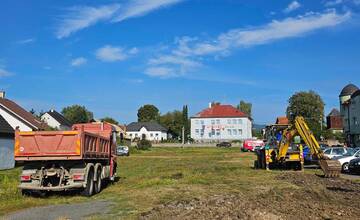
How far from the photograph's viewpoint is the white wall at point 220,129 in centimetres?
13262

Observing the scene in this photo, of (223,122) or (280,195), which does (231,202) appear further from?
(223,122)

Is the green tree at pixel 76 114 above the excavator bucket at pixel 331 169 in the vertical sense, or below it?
above

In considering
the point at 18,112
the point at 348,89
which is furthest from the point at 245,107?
the point at 18,112

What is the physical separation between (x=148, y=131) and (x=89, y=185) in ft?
453

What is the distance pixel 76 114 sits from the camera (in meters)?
140

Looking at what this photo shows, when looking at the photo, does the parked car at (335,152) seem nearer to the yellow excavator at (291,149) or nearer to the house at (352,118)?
the yellow excavator at (291,149)

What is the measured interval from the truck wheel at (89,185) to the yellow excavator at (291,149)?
1450 centimetres

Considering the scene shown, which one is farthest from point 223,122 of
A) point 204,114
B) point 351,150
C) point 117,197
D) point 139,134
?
point 117,197

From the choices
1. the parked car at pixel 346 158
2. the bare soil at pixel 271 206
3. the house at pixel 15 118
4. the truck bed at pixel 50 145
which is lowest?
the bare soil at pixel 271 206

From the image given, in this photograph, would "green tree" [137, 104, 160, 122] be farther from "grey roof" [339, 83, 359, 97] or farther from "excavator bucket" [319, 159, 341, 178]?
"excavator bucket" [319, 159, 341, 178]

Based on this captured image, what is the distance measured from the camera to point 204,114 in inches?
5330

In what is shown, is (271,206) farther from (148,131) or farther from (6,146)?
(148,131)

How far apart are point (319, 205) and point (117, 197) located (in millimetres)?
7240

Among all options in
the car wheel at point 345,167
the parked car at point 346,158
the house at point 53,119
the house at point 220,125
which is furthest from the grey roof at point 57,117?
the car wheel at point 345,167
